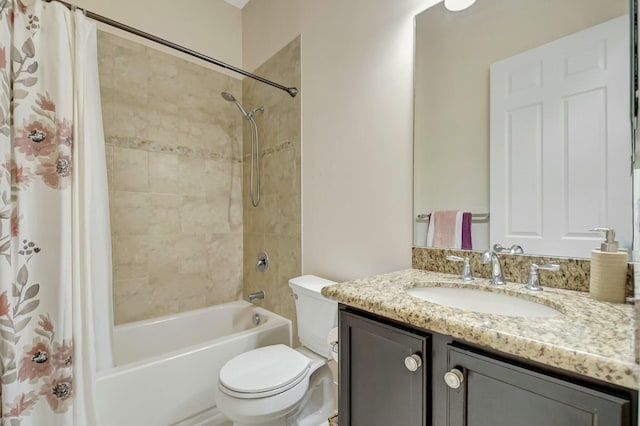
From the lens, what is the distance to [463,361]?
0.60 m

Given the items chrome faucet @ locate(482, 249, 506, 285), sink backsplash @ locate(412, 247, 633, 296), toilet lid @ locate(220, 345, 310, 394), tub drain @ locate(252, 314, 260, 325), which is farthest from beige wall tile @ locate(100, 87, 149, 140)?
chrome faucet @ locate(482, 249, 506, 285)

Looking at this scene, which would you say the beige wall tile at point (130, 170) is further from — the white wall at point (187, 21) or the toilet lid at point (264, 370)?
the toilet lid at point (264, 370)

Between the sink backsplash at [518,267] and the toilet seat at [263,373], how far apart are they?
2.30ft

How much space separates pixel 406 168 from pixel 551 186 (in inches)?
20.2

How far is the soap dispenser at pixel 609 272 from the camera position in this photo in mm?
728

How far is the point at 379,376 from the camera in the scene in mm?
764

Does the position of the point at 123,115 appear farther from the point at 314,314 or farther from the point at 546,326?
the point at 546,326

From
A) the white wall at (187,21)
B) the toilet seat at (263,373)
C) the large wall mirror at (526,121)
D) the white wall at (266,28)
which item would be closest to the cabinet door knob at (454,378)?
the large wall mirror at (526,121)

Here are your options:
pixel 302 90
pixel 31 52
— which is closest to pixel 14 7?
pixel 31 52

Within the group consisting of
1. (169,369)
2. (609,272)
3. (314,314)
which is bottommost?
(169,369)

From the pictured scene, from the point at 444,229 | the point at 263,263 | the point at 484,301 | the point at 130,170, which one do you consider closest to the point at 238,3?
the point at 130,170

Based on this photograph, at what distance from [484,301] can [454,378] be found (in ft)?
1.28

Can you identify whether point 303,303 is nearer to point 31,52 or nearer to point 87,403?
point 87,403

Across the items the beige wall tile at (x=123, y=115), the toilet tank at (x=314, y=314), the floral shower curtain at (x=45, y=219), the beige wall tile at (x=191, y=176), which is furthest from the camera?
the beige wall tile at (x=191, y=176)
